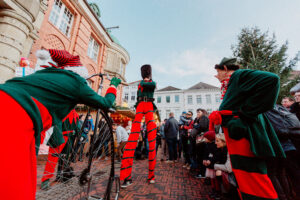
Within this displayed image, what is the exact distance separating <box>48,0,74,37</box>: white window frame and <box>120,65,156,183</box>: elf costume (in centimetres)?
934

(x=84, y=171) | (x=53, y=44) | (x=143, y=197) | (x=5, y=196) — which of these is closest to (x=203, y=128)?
(x=143, y=197)

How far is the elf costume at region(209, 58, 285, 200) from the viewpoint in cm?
119

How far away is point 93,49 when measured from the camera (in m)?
13.1

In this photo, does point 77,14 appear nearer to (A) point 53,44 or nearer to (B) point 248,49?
(A) point 53,44

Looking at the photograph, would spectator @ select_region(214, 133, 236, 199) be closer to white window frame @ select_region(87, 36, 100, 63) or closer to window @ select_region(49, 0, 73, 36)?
window @ select_region(49, 0, 73, 36)

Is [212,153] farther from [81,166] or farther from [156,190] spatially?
[81,166]

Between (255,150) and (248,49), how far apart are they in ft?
48.2

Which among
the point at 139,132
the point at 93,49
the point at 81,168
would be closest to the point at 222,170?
the point at 139,132

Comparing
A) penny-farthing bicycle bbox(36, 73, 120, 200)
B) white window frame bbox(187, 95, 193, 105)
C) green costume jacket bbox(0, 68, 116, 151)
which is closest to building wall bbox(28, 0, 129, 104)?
penny-farthing bicycle bbox(36, 73, 120, 200)

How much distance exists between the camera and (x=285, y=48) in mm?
11211

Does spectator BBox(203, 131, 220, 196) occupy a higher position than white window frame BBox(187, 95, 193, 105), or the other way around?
white window frame BBox(187, 95, 193, 105)

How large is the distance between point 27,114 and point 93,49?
1399 centimetres

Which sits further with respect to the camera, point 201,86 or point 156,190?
point 201,86

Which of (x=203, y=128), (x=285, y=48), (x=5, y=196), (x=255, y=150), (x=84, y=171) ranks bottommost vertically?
(x=84, y=171)
